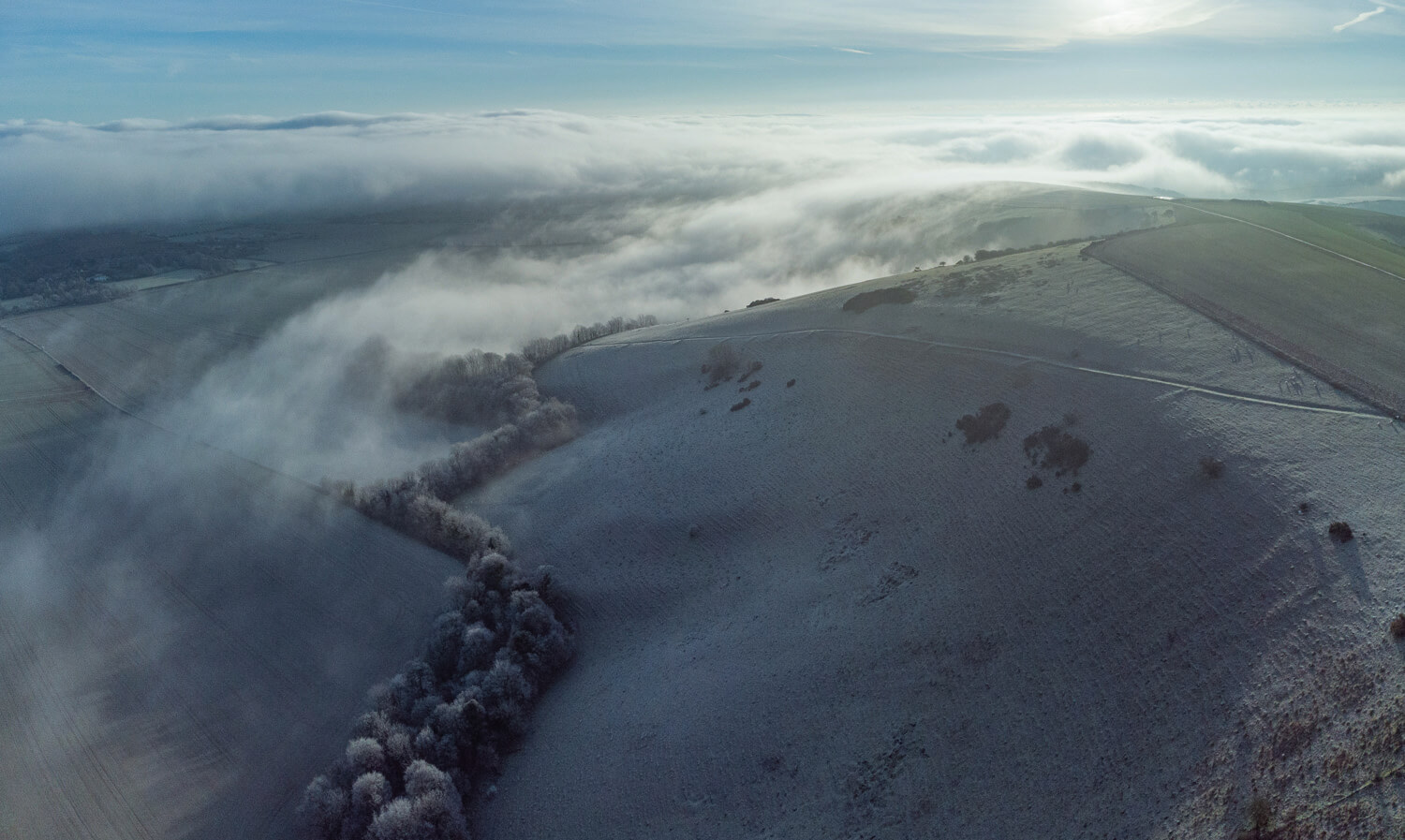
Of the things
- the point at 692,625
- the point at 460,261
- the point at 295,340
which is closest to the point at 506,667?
the point at 692,625

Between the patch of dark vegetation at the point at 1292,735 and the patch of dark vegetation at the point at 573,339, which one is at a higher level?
the patch of dark vegetation at the point at 573,339

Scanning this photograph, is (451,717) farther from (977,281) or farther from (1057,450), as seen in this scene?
(977,281)

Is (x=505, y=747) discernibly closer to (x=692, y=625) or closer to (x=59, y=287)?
(x=692, y=625)

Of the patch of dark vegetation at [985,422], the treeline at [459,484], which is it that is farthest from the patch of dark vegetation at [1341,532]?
the treeline at [459,484]

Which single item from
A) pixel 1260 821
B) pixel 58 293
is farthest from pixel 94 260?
pixel 1260 821

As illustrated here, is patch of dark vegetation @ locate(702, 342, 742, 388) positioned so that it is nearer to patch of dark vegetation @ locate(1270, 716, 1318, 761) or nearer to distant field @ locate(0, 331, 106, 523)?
patch of dark vegetation @ locate(1270, 716, 1318, 761)

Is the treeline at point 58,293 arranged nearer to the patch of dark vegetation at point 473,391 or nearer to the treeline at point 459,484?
the patch of dark vegetation at point 473,391

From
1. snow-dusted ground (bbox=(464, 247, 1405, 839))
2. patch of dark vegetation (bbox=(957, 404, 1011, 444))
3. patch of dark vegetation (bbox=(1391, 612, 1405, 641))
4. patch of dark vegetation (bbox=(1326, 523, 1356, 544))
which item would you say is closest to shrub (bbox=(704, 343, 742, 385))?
snow-dusted ground (bbox=(464, 247, 1405, 839))
